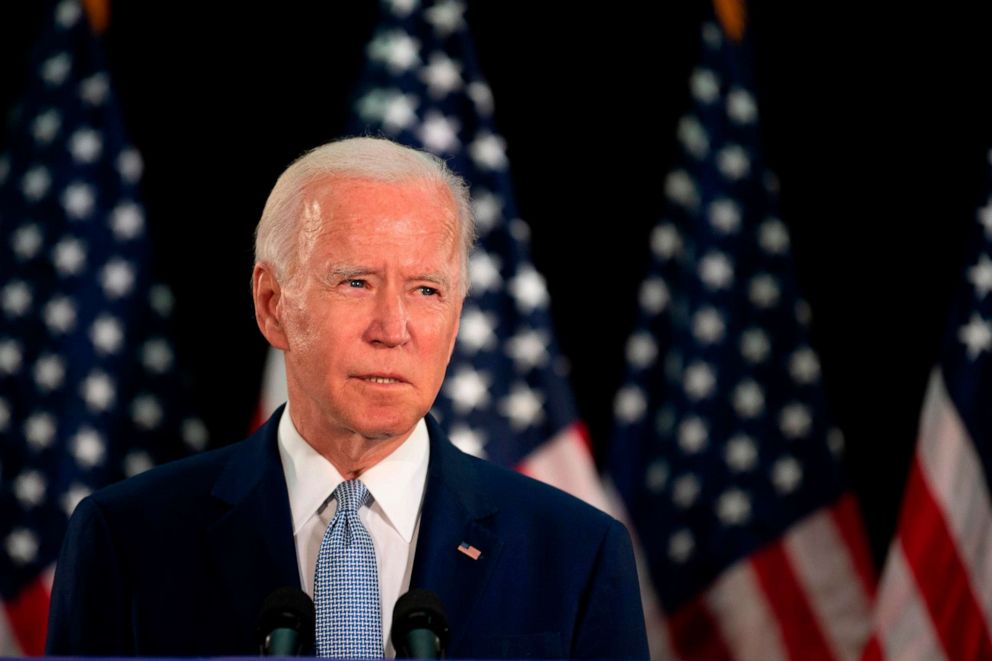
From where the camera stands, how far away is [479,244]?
364cm

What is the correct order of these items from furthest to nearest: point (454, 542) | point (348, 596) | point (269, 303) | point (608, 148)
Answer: point (608, 148) < point (269, 303) < point (454, 542) < point (348, 596)

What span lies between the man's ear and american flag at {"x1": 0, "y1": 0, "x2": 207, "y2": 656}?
1.92 m

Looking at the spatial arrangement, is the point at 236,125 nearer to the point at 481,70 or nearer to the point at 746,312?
the point at 481,70

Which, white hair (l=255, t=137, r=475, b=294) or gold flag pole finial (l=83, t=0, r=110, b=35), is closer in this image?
white hair (l=255, t=137, r=475, b=294)

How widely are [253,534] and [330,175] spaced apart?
0.50 metres

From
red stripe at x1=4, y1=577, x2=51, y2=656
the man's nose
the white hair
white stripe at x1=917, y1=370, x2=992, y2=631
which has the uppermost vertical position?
the white hair

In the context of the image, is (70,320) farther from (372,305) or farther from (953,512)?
(953,512)

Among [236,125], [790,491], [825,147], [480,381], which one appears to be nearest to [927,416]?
[790,491]

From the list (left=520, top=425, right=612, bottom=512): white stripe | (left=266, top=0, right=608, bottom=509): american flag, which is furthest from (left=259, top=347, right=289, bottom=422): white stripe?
(left=520, top=425, right=612, bottom=512): white stripe

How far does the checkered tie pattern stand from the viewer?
62.0 inches

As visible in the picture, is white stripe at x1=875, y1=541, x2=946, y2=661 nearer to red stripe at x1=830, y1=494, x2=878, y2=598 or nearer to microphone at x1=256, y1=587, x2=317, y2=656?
red stripe at x1=830, y1=494, x2=878, y2=598

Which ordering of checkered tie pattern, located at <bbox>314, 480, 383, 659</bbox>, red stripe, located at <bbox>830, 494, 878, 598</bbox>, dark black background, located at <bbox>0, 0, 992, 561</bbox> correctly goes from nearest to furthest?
checkered tie pattern, located at <bbox>314, 480, 383, 659</bbox>
red stripe, located at <bbox>830, 494, 878, 598</bbox>
dark black background, located at <bbox>0, 0, 992, 561</bbox>

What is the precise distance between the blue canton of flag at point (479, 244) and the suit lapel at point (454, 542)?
5.55 feet

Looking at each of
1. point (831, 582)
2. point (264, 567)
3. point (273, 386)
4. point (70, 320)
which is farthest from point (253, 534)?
point (831, 582)
